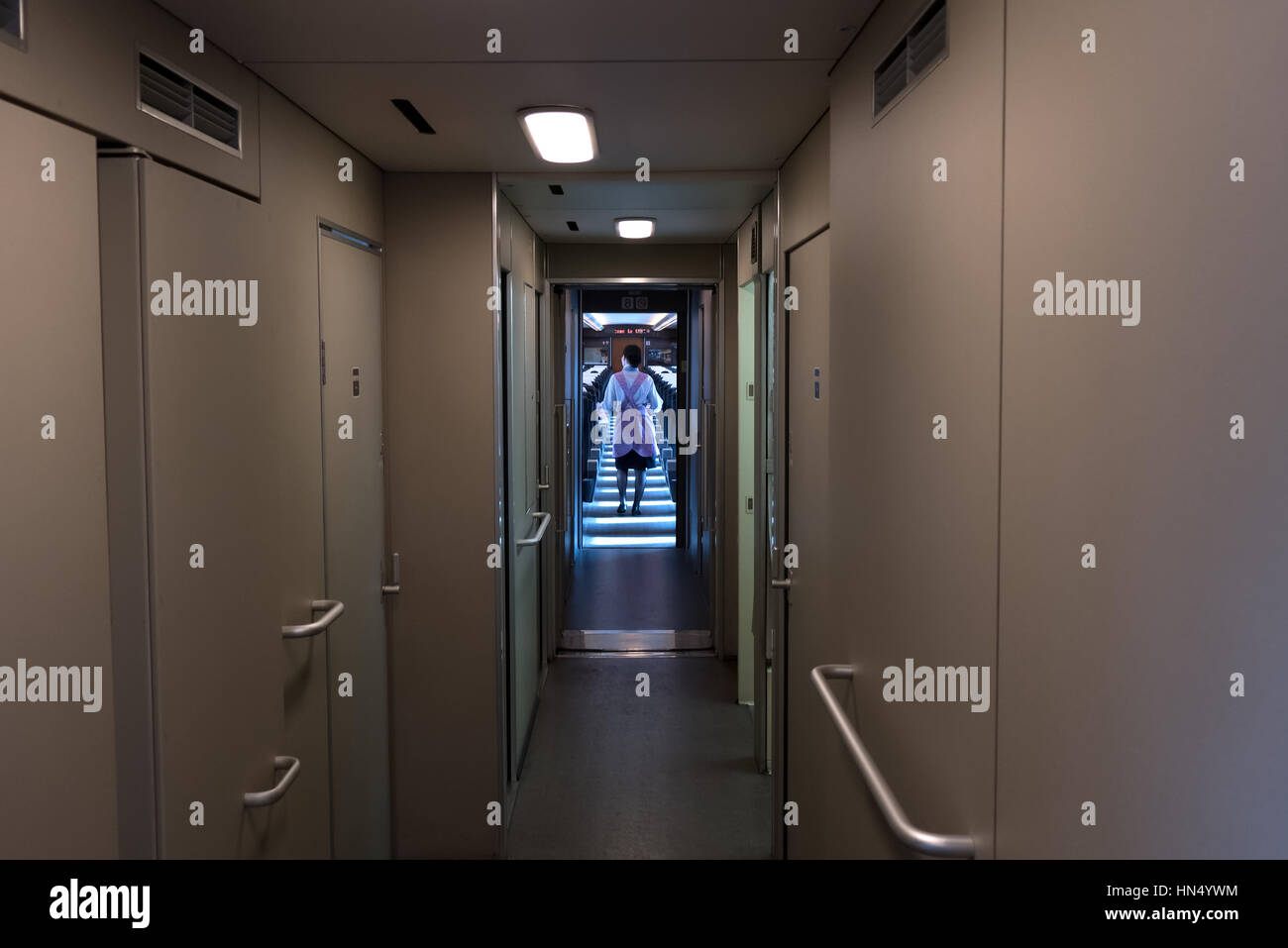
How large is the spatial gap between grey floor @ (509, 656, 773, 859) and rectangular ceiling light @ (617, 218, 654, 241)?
2.60 m

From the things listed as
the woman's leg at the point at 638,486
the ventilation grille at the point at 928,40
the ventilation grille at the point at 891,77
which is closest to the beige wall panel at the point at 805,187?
the ventilation grille at the point at 891,77

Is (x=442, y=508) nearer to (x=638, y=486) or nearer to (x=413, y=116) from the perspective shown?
(x=413, y=116)

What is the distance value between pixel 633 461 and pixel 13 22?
9.03m

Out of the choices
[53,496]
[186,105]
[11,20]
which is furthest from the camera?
[186,105]

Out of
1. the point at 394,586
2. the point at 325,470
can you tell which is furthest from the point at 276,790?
the point at 394,586

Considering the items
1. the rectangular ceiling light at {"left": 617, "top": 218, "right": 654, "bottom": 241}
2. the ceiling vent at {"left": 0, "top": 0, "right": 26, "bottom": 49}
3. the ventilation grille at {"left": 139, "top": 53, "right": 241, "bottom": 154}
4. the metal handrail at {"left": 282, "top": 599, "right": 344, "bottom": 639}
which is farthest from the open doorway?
the ceiling vent at {"left": 0, "top": 0, "right": 26, "bottom": 49}

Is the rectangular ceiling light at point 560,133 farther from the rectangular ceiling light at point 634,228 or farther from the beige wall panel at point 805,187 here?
the rectangular ceiling light at point 634,228

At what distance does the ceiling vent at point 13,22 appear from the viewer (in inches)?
51.9

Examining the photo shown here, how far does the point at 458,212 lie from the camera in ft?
10.9

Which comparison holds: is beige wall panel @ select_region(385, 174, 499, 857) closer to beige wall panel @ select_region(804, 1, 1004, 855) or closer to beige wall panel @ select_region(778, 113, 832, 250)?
beige wall panel @ select_region(778, 113, 832, 250)

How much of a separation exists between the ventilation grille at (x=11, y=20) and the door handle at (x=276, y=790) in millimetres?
1543

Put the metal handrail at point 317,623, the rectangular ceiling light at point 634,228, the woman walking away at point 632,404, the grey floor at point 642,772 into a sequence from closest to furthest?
1. the metal handrail at point 317,623
2. the grey floor at point 642,772
3. the rectangular ceiling light at point 634,228
4. the woman walking away at point 632,404

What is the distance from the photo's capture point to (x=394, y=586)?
3.31 metres
